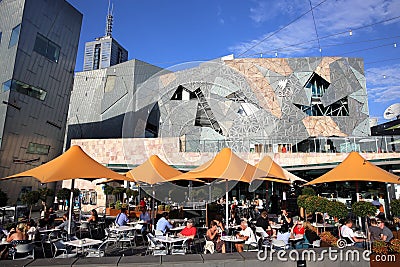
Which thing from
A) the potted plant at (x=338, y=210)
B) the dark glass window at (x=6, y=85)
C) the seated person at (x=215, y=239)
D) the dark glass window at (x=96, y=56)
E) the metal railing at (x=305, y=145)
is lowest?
the seated person at (x=215, y=239)

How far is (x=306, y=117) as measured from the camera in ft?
123

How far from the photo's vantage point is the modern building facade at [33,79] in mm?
21359

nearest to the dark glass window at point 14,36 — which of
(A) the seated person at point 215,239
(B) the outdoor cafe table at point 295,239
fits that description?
(A) the seated person at point 215,239

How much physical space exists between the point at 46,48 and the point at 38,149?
7.80 metres

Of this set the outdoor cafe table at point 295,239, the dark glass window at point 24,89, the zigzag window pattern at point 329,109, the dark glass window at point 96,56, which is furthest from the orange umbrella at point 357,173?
the dark glass window at point 96,56

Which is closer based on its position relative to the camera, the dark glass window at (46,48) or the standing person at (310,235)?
the standing person at (310,235)

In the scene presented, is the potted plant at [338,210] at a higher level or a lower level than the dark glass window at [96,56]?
lower

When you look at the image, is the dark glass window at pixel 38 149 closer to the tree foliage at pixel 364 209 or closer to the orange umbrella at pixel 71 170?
the orange umbrella at pixel 71 170

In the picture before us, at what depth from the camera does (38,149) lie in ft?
80.8

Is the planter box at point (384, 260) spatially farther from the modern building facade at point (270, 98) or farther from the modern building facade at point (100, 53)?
the modern building facade at point (100, 53)

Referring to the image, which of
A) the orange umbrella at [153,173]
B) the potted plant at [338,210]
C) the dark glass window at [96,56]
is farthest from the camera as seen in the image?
the dark glass window at [96,56]

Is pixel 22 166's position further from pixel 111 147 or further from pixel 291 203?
pixel 291 203

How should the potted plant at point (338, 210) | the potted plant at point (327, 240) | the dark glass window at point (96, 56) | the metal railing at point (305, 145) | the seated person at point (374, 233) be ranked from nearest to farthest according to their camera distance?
1. the seated person at point (374, 233)
2. the potted plant at point (327, 240)
3. the potted plant at point (338, 210)
4. the metal railing at point (305, 145)
5. the dark glass window at point (96, 56)

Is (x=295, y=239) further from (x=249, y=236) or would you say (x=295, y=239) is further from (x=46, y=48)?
(x=46, y=48)
